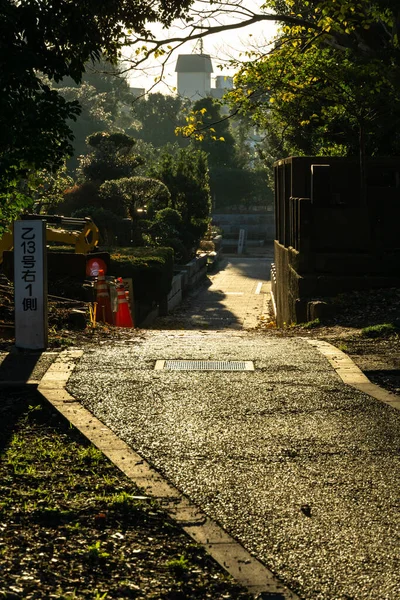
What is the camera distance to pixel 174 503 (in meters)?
5.88

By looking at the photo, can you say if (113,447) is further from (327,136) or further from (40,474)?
(327,136)

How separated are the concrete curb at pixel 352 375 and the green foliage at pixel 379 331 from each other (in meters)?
1.20

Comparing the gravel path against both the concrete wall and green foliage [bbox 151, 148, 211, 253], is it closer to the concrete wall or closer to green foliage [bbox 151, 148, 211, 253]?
the concrete wall

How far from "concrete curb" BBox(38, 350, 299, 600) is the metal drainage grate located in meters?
1.64

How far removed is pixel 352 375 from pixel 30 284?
3.85 m

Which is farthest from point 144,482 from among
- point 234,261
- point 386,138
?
point 234,261

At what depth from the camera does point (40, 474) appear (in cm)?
636

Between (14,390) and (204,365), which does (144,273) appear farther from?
(14,390)

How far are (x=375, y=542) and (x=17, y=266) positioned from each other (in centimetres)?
679

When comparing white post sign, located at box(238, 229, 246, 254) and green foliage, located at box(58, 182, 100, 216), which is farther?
white post sign, located at box(238, 229, 246, 254)

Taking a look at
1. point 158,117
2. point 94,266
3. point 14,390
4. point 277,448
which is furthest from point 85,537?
point 158,117

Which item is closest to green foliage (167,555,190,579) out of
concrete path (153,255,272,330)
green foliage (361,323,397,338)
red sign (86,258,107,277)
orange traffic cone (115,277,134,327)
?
green foliage (361,323,397,338)

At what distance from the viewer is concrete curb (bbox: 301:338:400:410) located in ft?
29.3

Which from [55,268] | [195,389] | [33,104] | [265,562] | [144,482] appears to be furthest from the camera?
[55,268]
